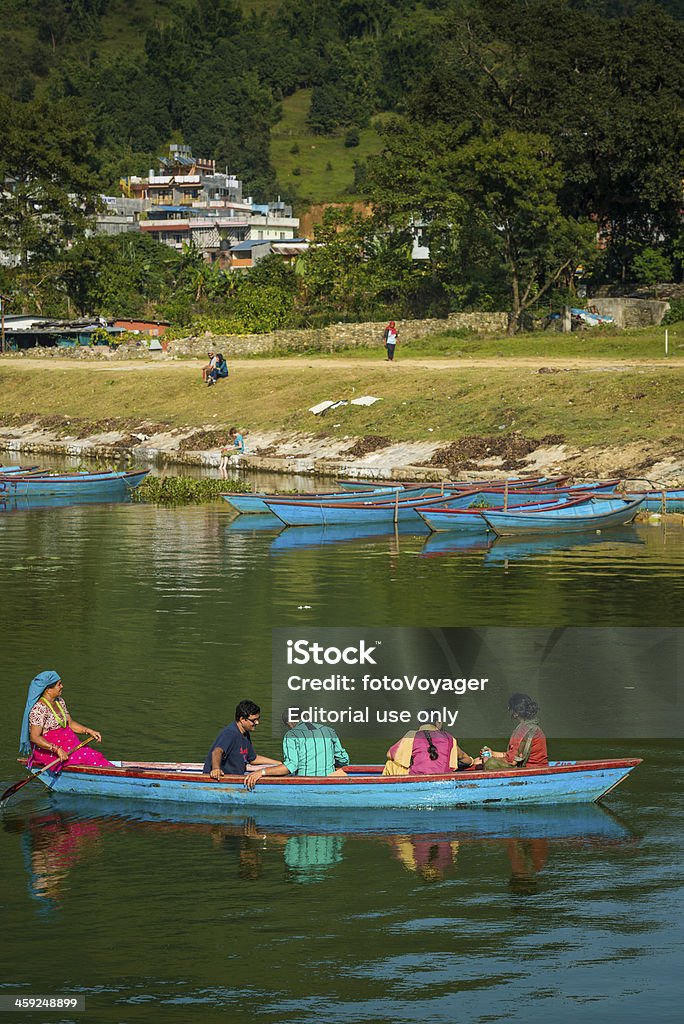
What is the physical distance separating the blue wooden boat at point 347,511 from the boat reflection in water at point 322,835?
23.9 metres

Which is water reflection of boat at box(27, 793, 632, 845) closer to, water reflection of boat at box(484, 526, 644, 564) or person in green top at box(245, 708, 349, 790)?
person in green top at box(245, 708, 349, 790)

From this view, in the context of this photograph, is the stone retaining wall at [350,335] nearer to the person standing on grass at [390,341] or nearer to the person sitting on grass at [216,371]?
the person standing on grass at [390,341]

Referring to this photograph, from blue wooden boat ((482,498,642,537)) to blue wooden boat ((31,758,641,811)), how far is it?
75.5 ft

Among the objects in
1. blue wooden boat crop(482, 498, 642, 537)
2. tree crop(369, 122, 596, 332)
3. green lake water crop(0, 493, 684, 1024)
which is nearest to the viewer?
green lake water crop(0, 493, 684, 1024)

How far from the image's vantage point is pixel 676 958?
14.5 metres

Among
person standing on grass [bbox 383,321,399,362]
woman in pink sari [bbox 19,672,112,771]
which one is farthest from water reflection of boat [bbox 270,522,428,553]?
person standing on grass [bbox 383,321,399,362]

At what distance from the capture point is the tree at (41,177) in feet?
360

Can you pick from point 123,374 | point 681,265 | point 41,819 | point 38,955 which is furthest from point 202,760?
point 681,265

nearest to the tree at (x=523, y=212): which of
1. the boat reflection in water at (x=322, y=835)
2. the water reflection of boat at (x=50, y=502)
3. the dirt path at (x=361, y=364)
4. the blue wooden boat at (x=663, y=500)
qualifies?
the dirt path at (x=361, y=364)

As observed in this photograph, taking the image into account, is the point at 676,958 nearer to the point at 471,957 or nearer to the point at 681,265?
the point at 471,957

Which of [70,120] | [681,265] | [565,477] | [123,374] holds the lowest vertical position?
[565,477]

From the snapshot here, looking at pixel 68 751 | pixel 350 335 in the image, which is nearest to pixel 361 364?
pixel 350 335

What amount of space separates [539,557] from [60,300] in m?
78.6

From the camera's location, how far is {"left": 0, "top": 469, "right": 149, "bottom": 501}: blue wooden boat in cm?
5034
